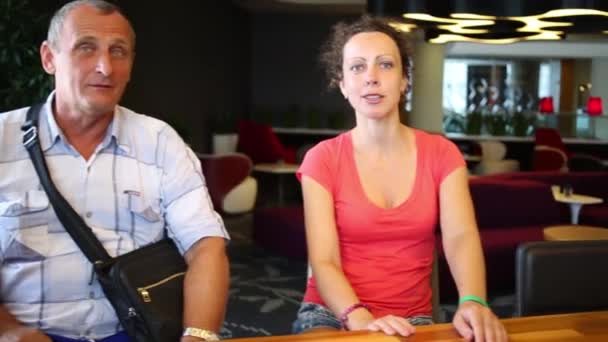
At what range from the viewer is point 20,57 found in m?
3.65

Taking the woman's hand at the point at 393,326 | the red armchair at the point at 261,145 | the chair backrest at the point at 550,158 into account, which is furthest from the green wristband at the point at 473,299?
the chair backrest at the point at 550,158

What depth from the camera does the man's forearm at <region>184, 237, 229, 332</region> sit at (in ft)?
5.52

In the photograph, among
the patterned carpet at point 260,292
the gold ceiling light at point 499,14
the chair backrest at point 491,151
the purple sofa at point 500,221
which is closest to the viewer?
the patterned carpet at point 260,292

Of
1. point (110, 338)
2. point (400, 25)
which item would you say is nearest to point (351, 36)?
point (110, 338)

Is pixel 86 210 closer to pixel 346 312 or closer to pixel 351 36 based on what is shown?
pixel 346 312

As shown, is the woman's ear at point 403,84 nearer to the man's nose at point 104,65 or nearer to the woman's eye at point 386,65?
the woman's eye at point 386,65

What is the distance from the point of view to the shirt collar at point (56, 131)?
70.7 inches

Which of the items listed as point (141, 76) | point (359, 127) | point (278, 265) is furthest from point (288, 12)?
point (359, 127)

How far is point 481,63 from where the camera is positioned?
45.6 feet

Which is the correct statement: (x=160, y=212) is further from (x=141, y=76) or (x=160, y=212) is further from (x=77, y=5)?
(x=141, y=76)

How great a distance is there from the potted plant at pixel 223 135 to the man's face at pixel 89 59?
24.7 feet

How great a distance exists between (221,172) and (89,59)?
218 inches

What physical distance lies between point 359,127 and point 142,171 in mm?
601

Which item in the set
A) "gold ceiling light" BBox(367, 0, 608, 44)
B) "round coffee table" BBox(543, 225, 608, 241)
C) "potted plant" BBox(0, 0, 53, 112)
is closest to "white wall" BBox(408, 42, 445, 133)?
"gold ceiling light" BBox(367, 0, 608, 44)
